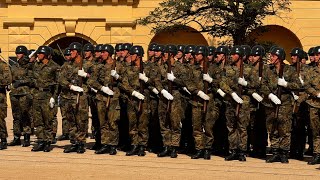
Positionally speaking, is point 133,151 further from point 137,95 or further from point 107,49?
point 107,49

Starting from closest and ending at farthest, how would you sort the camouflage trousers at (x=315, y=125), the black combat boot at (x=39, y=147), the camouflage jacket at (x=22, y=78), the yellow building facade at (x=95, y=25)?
A: the camouflage trousers at (x=315, y=125)
the black combat boot at (x=39, y=147)
the camouflage jacket at (x=22, y=78)
the yellow building facade at (x=95, y=25)

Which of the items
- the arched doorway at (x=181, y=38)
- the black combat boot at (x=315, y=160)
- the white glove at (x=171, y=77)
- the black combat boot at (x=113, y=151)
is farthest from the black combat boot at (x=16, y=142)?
the arched doorway at (x=181, y=38)

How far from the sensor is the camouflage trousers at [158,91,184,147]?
13.5 meters

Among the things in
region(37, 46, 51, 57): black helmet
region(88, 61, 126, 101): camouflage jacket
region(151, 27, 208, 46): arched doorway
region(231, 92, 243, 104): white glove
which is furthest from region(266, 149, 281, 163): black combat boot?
region(151, 27, 208, 46): arched doorway

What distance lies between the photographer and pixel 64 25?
91.7ft

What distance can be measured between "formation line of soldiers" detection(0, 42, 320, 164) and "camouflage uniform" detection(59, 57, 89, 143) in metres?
0.02

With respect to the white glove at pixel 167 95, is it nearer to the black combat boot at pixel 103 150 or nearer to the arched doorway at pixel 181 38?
the black combat boot at pixel 103 150

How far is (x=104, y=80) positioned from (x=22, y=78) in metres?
1.83

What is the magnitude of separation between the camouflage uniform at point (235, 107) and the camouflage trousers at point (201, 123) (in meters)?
0.30

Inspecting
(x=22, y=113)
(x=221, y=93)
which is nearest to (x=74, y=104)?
(x=22, y=113)

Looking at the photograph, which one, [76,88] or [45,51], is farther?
[45,51]

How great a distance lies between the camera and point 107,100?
13586mm

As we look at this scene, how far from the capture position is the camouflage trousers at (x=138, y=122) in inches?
540

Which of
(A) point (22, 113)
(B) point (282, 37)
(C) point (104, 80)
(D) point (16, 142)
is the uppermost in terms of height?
(B) point (282, 37)
